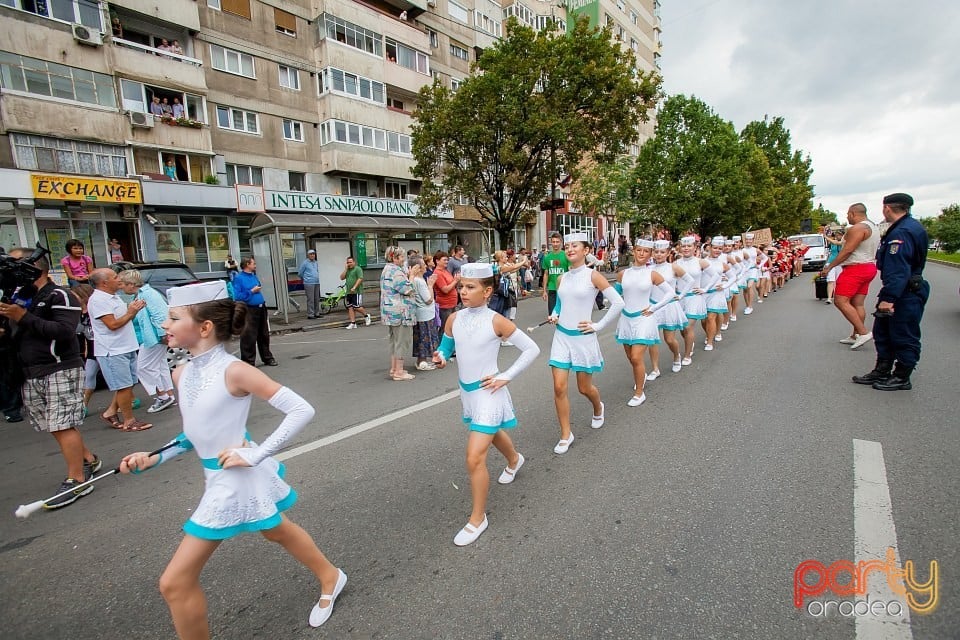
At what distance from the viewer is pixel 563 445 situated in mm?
4148

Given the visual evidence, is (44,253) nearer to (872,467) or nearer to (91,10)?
(872,467)

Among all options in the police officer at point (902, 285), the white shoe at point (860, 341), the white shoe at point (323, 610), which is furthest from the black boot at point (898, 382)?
the white shoe at point (323, 610)

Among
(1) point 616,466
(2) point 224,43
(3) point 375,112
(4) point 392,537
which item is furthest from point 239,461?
(3) point 375,112

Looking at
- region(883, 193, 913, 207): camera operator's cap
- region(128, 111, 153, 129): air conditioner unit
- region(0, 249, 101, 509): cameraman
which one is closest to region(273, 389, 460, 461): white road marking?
region(0, 249, 101, 509): cameraman

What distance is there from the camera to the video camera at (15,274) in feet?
11.9

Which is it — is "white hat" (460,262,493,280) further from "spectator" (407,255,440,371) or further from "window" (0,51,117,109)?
"window" (0,51,117,109)

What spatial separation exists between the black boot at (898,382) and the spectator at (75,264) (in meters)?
12.5

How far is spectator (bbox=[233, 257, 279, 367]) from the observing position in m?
7.93

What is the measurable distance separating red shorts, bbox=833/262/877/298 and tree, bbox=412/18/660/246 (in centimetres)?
1217

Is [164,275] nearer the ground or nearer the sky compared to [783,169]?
nearer the ground

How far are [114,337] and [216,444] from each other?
14.1 feet

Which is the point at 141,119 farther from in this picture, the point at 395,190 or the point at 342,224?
the point at 395,190

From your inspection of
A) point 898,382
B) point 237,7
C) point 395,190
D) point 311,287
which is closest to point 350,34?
point 237,7

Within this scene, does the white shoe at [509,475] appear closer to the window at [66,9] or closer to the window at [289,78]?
the window at [66,9]
